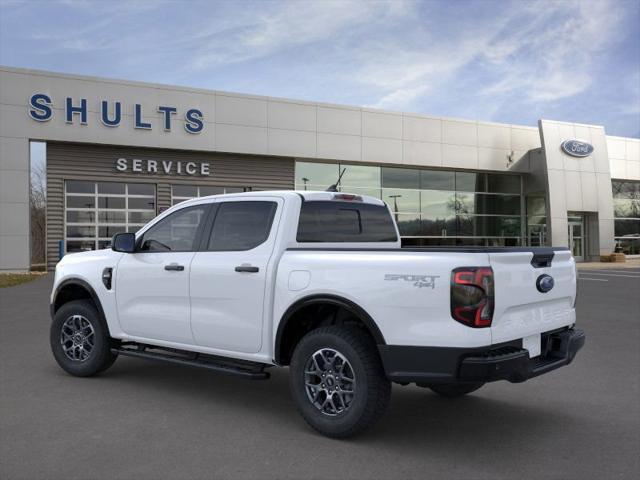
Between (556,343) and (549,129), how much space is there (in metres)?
28.5

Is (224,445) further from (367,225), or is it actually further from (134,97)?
(134,97)

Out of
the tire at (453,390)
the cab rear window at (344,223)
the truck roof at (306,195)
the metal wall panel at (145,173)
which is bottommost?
the tire at (453,390)

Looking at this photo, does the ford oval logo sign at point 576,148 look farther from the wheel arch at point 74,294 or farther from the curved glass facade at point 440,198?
the wheel arch at point 74,294

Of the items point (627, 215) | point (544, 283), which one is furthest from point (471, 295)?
point (627, 215)

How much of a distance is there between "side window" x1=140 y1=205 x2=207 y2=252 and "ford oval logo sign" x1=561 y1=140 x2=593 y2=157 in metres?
28.7

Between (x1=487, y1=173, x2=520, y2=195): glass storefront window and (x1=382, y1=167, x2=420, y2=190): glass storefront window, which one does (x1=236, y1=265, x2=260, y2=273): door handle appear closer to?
(x1=382, y1=167, x2=420, y2=190): glass storefront window

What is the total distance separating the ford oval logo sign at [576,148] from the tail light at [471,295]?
2951 cm

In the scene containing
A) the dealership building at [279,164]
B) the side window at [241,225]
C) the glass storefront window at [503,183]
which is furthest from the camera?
the glass storefront window at [503,183]

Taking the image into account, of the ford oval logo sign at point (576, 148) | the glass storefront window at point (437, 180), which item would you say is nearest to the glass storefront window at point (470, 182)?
the glass storefront window at point (437, 180)

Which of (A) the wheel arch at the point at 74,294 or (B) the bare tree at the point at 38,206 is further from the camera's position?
(B) the bare tree at the point at 38,206

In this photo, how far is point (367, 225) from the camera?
222 inches

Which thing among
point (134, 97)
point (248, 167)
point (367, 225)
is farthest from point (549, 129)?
point (367, 225)

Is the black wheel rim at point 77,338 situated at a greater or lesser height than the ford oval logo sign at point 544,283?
lesser

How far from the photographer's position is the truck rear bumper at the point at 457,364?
12.5ft
